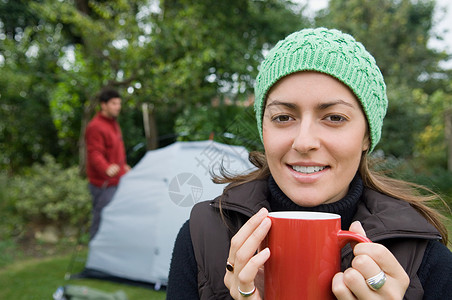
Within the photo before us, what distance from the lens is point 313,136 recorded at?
862mm

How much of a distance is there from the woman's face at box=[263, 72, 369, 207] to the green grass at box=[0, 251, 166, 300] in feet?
8.57

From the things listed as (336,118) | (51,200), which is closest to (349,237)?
(336,118)

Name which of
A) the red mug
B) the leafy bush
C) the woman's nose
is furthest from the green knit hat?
the leafy bush

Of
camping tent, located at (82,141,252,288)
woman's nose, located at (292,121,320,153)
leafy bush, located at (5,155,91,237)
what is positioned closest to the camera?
woman's nose, located at (292,121,320,153)

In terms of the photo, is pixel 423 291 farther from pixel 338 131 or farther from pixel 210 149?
pixel 210 149

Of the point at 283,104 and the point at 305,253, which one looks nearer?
the point at 305,253

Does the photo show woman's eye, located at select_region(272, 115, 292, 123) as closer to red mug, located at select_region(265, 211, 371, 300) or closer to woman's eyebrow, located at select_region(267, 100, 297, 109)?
woman's eyebrow, located at select_region(267, 100, 297, 109)

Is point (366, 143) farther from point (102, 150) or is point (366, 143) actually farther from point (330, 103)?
point (102, 150)

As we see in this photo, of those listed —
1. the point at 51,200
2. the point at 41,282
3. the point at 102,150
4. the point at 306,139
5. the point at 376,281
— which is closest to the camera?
Answer: the point at 376,281

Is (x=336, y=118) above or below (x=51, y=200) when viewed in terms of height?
above

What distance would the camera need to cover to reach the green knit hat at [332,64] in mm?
873

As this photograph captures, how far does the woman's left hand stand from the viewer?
25.1 inches

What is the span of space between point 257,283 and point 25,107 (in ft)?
25.7

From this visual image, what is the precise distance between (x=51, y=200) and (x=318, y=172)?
16.7 feet
